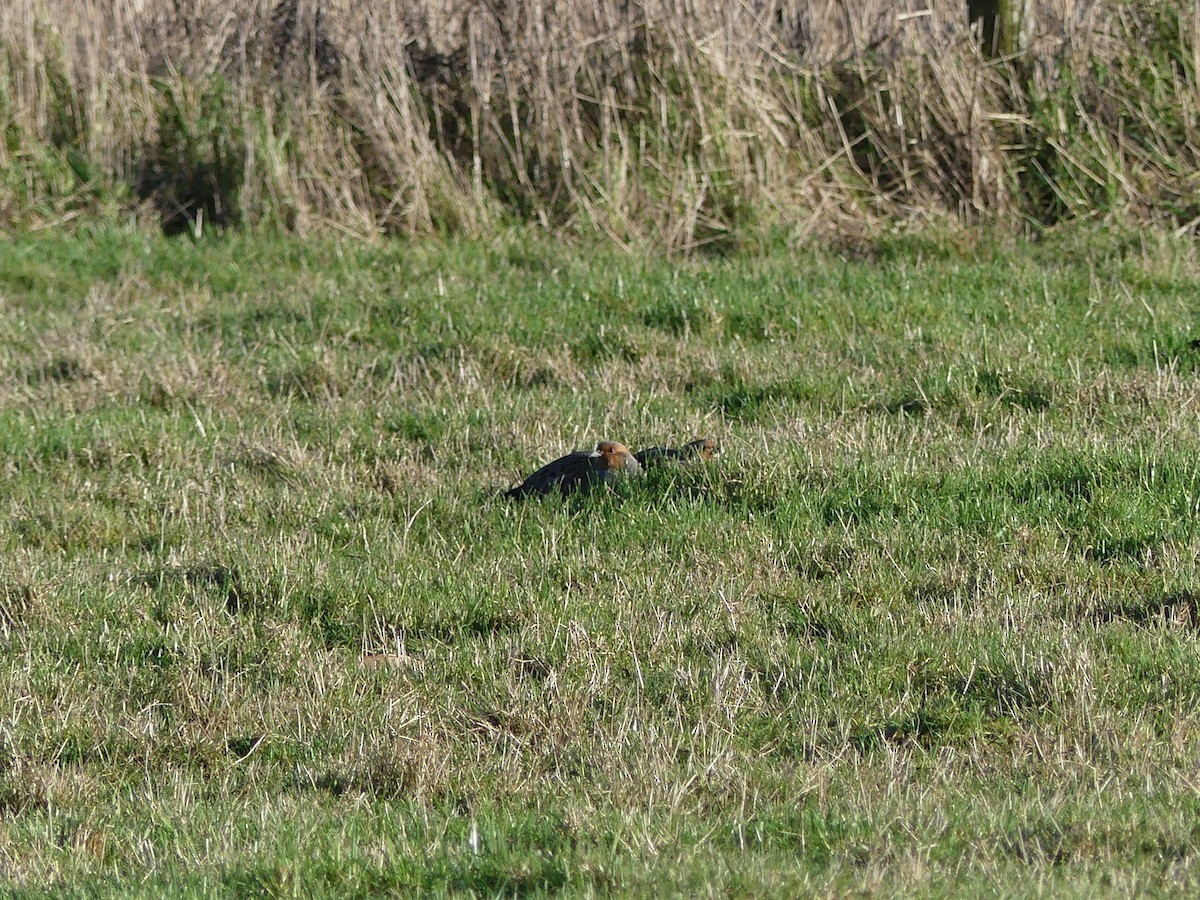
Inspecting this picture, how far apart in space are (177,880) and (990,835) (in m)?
1.73

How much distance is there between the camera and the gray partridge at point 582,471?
5.78 m

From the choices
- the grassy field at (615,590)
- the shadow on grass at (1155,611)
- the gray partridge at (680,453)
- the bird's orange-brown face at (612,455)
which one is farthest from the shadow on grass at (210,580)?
the shadow on grass at (1155,611)

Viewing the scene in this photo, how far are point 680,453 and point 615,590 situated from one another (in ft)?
3.77

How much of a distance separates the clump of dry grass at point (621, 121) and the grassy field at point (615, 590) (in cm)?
117

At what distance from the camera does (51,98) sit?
1071 cm

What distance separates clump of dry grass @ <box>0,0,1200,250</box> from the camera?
9719mm

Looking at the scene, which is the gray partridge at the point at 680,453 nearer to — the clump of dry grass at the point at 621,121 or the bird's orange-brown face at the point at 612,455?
the bird's orange-brown face at the point at 612,455

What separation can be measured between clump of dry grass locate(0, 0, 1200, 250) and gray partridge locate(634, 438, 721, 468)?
379 cm

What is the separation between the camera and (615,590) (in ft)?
16.2

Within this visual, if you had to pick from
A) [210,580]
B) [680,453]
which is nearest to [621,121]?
[680,453]

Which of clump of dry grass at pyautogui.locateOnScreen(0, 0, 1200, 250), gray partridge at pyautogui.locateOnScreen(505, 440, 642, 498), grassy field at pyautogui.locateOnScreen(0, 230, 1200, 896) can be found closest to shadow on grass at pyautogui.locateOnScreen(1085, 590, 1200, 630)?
grassy field at pyautogui.locateOnScreen(0, 230, 1200, 896)

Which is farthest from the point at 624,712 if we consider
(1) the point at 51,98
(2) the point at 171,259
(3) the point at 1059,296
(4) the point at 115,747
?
(1) the point at 51,98

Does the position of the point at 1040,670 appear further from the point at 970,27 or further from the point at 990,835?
the point at 970,27

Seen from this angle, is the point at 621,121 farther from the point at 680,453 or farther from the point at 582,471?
the point at 582,471
